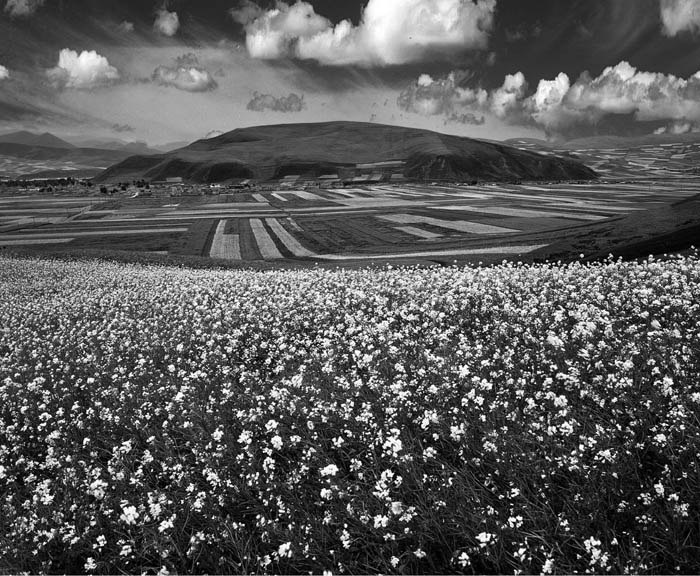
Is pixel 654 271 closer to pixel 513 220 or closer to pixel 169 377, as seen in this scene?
pixel 169 377

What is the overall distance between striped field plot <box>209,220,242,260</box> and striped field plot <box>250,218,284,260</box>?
3.58m

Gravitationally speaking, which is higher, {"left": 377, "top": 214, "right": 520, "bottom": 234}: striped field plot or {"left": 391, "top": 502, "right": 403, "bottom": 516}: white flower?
{"left": 377, "top": 214, "right": 520, "bottom": 234}: striped field plot

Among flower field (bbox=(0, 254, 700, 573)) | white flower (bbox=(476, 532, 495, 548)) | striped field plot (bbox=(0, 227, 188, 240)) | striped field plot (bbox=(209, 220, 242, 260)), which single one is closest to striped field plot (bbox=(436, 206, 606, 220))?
striped field plot (bbox=(209, 220, 242, 260))

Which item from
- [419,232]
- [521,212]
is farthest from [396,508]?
[521,212]

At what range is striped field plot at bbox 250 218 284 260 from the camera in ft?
224

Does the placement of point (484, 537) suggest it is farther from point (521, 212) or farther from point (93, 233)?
point (521, 212)

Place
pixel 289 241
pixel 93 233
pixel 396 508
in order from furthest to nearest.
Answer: pixel 93 233 → pixel 289 241 → pixel 396 508

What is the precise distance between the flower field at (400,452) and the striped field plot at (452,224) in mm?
76675

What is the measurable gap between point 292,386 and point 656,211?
4652cm

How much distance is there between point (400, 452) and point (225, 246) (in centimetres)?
7636

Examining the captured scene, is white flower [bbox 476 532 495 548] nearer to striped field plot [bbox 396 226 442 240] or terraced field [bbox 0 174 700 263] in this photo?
terraced field [bbox 0 174 700 263]

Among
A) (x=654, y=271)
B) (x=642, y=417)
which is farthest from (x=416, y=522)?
(x=654, y=271)

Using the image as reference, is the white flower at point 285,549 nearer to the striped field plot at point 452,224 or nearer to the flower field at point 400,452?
the flower field at point 400,452

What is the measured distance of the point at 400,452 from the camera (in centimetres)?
540
